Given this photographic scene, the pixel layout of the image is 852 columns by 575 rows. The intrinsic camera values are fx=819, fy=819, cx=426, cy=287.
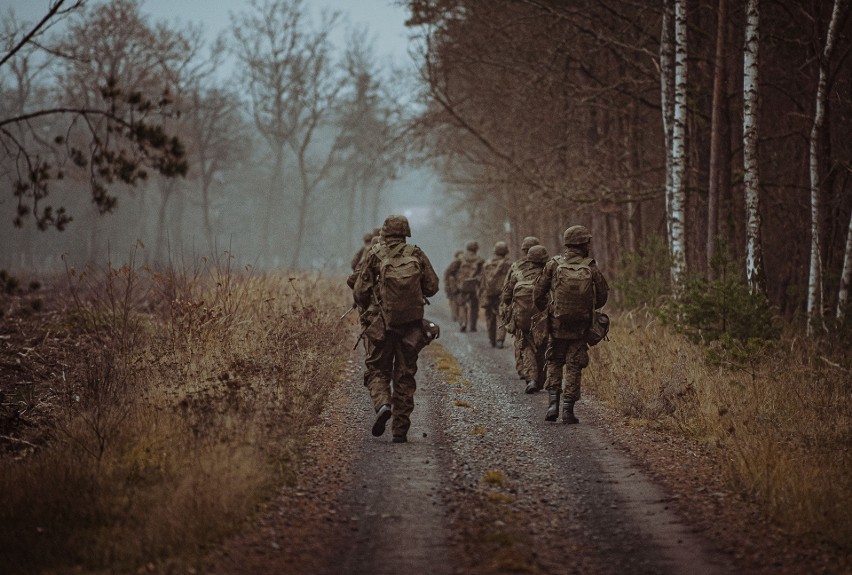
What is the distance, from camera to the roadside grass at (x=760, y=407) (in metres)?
5.77

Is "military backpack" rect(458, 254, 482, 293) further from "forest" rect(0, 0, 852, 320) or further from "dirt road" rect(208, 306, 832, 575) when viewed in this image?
"dirt road" rect(208, 306, 832, 575)

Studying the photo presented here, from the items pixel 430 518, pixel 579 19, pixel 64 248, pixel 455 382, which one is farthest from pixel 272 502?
pixel 64 248

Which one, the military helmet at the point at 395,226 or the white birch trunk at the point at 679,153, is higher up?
the white birch trunk at the point at 679,153

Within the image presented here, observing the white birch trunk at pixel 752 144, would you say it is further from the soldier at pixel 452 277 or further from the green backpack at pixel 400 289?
the soldier at pixel 452 277

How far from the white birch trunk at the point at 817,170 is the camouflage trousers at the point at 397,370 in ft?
22.9

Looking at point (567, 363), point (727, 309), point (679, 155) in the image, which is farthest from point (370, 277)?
point (679, 155)

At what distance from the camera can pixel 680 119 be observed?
13.1m

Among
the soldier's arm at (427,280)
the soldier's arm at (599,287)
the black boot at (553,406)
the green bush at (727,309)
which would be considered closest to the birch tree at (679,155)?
the green bush at (727,309)

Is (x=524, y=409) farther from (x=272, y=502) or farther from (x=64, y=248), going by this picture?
(x=64, y=248)

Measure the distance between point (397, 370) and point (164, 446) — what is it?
7.88 ft

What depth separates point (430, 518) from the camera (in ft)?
18.3

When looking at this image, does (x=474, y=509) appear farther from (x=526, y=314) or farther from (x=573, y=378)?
(x=526, y=314)

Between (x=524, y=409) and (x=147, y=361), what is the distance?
434 cm

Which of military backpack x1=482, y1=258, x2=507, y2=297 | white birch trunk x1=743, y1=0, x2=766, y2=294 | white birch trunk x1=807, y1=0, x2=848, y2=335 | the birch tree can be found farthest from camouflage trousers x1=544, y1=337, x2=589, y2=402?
military backpack x1=482, y1=258, x2=507, y2=297
